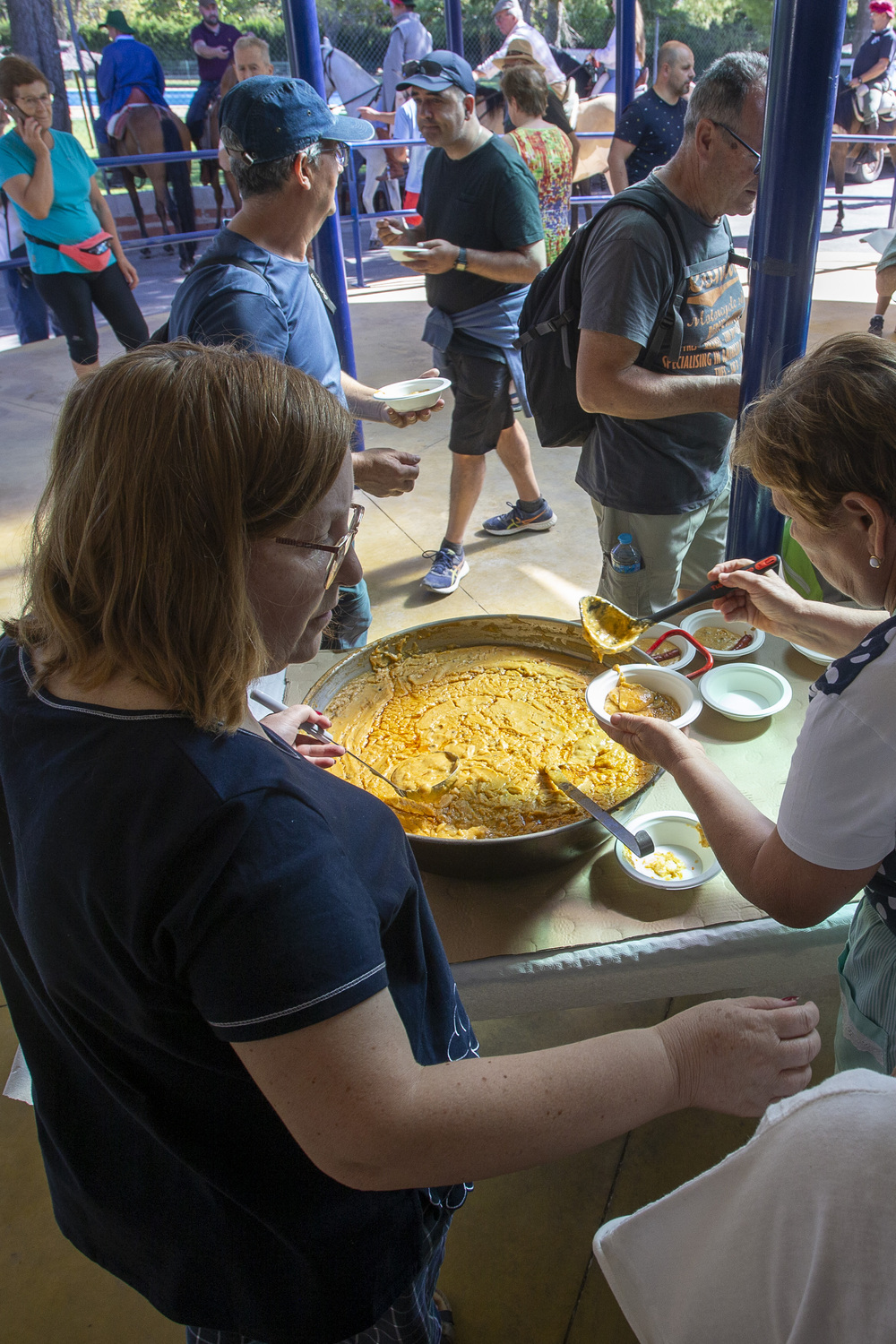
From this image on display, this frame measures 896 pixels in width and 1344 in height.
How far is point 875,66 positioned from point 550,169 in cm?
875

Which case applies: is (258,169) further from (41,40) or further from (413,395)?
(41,40)

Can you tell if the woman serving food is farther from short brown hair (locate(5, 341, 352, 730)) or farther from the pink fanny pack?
the pink fanny pack

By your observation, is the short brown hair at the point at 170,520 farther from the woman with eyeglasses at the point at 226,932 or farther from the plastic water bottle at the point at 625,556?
the plastic water bottle at the point at 625,556

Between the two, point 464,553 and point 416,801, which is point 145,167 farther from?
point 416,801

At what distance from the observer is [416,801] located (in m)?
1.63

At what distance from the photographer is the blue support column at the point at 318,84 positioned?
12.2ft

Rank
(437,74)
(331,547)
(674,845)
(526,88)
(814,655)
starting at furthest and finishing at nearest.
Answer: (526,88)
(437,74)
(814,655)
(674,845)
(331,547)

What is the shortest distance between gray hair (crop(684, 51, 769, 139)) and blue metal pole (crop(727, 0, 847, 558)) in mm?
159

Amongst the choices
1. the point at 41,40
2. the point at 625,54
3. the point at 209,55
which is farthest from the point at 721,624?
the point at 41,40

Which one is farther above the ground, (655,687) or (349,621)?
(655,687)

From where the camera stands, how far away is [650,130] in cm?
611

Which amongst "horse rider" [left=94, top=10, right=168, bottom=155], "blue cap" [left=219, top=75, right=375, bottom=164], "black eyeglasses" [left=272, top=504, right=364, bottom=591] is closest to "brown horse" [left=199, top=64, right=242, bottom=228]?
"horse rider" [left=94, top=10, right=168, bottom=155]

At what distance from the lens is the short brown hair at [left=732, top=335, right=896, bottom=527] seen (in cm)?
113

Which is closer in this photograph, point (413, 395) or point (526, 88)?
point (413, 395)
